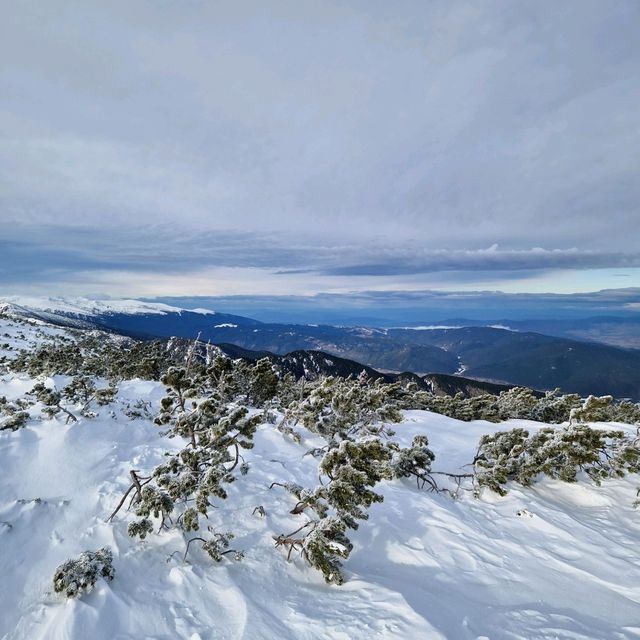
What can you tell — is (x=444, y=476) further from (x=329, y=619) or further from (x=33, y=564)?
(x=33, y=564)

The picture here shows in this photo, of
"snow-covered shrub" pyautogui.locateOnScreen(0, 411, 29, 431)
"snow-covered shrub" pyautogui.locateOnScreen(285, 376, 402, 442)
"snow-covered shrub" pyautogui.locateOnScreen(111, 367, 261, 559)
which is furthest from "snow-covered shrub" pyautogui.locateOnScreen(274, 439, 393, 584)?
"snow-covered shrub" pyautogui.locateOnScreen(0, 411, 29, 431)

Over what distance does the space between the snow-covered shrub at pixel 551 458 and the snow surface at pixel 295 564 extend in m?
0.69

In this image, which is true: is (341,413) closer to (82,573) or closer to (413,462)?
(413,462)

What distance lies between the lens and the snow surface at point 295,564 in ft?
16.2

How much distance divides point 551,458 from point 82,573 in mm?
13325

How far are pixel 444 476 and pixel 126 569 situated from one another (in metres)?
10.1

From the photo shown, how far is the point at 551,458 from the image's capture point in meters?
12.0

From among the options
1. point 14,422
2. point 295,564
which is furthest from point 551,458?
point 14,422

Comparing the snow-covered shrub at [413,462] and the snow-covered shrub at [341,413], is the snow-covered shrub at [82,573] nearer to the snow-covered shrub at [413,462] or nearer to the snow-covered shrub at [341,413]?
the snow-covered shrub at [413,462]

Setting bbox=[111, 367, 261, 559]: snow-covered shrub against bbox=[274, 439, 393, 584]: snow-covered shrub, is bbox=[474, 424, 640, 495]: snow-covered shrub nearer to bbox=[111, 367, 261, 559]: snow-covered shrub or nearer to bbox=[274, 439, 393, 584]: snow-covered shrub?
bbox=[274, 439, 393, 584]: snow-covered shrub

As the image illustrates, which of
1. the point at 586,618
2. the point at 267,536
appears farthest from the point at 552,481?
the point at 267,536

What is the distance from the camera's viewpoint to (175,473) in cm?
764

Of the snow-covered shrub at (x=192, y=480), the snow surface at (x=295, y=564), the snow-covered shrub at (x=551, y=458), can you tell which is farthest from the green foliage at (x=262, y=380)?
the snow-covered shrub at (x=551, y=458)

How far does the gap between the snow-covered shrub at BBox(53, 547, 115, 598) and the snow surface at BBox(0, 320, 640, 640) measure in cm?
18
